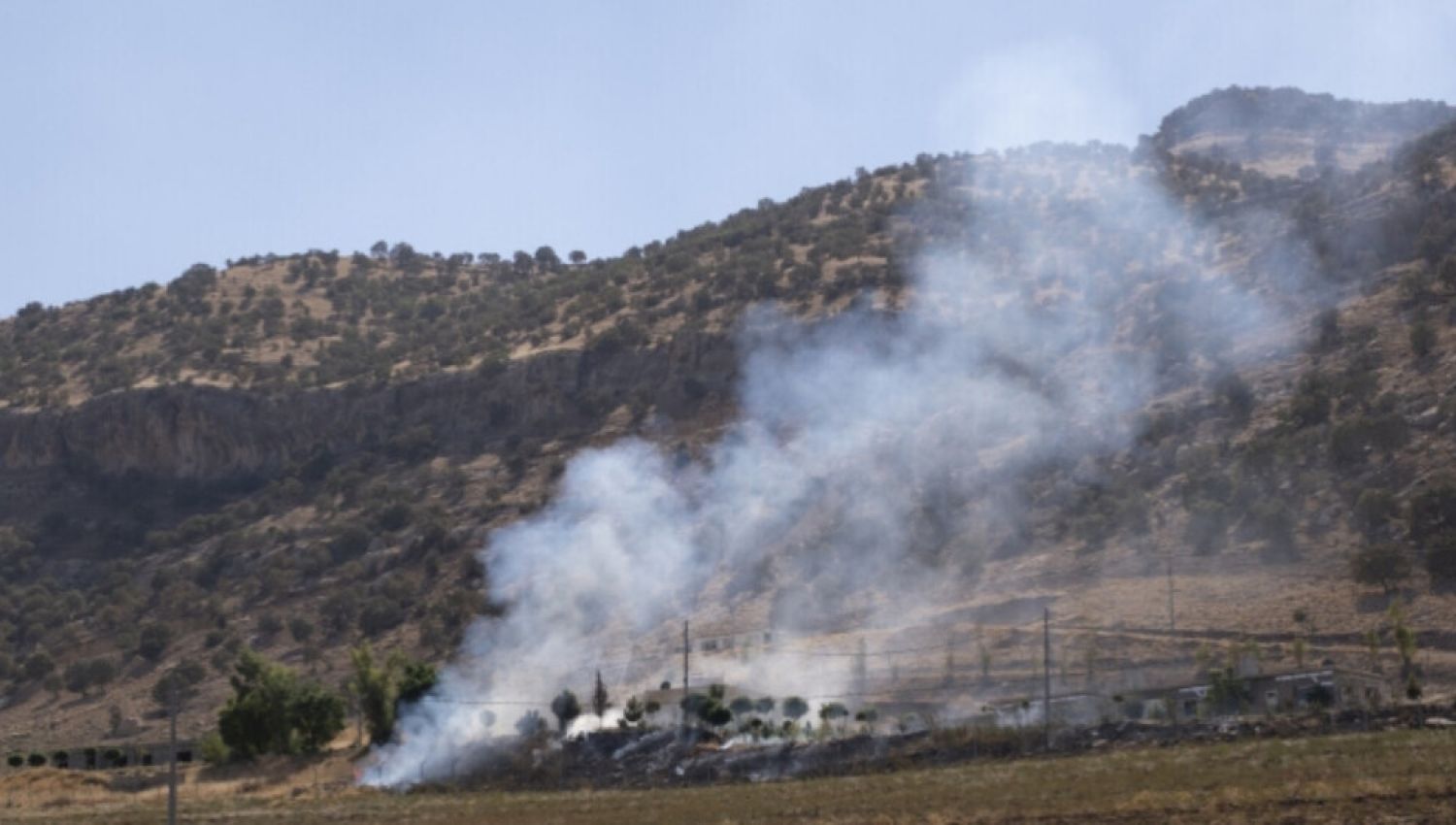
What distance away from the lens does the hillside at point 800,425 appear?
68.9 m

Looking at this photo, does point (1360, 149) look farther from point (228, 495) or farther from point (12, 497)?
point (12, 497)

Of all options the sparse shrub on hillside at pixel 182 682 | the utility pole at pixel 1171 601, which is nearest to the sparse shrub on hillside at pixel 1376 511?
the utility pole at pixel 1171 601

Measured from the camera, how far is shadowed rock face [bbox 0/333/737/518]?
3898 inches

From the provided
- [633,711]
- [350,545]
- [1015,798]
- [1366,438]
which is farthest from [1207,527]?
[350,545]

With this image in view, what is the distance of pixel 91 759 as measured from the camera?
67625 millimetres

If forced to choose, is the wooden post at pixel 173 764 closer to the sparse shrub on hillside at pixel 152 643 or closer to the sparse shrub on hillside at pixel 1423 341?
the sparse shrub on hillside at pixel 152 643

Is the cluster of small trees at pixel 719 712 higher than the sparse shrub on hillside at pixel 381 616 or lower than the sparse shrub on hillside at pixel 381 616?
lower

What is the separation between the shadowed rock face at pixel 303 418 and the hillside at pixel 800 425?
182mm

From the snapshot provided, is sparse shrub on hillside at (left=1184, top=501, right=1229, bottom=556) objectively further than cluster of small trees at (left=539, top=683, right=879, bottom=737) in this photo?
Yes

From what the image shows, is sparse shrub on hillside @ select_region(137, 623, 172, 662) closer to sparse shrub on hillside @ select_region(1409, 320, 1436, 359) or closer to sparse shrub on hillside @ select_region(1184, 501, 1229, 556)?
sparse shrub on hillside @ select_region(1184, 501, 1229, 556)

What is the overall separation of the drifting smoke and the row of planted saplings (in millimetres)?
10391

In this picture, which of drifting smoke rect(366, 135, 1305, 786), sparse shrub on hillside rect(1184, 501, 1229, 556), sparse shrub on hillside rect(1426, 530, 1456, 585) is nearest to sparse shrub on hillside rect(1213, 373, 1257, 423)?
drifting smoke rect(366, 135, 1305, 786)

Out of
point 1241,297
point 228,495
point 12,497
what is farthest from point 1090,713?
point 12,497

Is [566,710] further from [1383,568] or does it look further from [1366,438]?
[1366,438]
